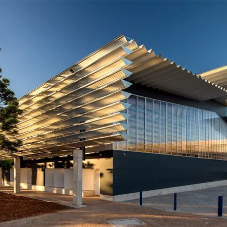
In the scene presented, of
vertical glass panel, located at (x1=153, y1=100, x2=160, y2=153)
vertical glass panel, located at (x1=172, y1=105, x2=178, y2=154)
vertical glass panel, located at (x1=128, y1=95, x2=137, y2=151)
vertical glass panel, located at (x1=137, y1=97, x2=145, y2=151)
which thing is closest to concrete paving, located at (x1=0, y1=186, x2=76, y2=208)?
vertical glass panel, located at (x1=128, y1=95, x2=137, y2=151)

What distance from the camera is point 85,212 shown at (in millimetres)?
13703

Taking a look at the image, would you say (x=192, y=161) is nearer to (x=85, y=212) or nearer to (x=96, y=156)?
(x=96, y=156)

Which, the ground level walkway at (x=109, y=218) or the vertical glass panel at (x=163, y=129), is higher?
the vertical glass panel at (x=163, y=129)

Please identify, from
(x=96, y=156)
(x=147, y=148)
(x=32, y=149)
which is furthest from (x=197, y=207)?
(x=32, y=149)

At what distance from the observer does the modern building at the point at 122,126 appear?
15.2m

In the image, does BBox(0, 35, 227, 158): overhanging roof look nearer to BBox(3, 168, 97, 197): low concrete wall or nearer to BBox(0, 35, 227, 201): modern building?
BBox(0, 35, 227, 201): modern building

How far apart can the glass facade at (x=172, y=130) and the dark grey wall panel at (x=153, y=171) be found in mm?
588

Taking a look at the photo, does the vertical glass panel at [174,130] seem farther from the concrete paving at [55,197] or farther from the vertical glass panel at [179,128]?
the concrete paving at [55,197]

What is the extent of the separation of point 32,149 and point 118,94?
45.0 feet

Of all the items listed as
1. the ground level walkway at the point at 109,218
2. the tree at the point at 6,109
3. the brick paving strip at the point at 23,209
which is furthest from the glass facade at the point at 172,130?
the tree at the point at 6,109

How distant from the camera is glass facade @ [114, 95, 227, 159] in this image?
65.3 ft

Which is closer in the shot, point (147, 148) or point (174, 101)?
point (147, 148)

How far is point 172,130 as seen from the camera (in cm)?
2305

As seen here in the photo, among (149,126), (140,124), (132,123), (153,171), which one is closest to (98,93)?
(132,123)
